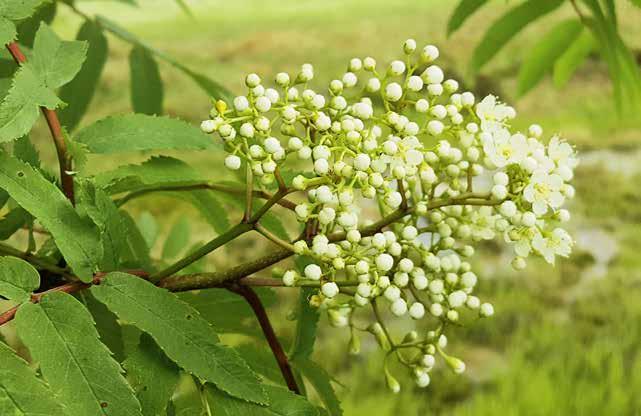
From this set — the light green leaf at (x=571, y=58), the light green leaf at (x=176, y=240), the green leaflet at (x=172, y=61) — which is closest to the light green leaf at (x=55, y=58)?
the green leaflet at (x=172, y=61)

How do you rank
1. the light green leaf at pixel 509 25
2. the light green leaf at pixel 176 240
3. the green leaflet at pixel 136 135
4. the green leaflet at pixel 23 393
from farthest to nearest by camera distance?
the light green leaf at pixel 176 240 → the light green leaf at pixel 509 25 → the green leaflet at pixel 136 135 → the green leaflet at pixel 23 393

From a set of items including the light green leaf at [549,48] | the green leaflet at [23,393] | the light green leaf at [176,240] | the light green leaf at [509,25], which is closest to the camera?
the green leaflet at [23,393]

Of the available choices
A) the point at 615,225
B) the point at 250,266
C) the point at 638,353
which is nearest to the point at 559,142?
the point at 250,266

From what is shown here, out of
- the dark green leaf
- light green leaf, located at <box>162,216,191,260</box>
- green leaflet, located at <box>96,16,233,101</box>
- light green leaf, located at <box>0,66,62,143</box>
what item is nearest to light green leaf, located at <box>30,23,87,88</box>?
light green leaf, located at <box>0,66,62,143</box>

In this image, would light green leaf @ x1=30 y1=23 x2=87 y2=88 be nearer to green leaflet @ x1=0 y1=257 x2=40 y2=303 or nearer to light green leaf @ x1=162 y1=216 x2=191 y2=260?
green leaflet @ x1=0 y1=257 x2=40 y2=303

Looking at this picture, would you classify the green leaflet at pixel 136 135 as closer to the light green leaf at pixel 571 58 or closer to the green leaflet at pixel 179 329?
the green leaflet at pixel 179 329

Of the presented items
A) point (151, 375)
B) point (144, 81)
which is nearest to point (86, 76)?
point (144, 81)

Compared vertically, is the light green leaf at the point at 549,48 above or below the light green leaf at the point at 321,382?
above
